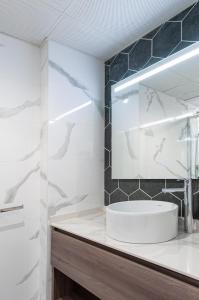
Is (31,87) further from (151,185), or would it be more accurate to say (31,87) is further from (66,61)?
(151,185)

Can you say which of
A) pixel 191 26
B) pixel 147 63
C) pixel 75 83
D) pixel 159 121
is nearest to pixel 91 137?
pixel 75 83

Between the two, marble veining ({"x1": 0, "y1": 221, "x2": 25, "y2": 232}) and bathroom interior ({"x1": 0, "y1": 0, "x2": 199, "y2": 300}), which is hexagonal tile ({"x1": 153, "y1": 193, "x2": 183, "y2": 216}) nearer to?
bathroom interior ({"x1": 0, "y1": 0, "x2": 199, "y2": 300})

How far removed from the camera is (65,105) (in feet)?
4.84

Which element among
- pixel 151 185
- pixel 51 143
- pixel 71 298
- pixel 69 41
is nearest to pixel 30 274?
pixel 71 298

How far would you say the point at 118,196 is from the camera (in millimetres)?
1549

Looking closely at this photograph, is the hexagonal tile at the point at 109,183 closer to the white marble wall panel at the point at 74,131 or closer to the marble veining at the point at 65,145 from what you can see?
the white marble wall panel at the point at 74,131

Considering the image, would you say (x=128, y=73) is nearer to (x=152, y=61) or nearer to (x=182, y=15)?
(x=152, y=61)

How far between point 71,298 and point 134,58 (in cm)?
160

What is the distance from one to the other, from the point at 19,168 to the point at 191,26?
4.18ft

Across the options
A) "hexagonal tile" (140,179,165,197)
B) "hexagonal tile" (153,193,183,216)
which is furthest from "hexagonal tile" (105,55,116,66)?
"hexagonal tile" (153,193,183,216)

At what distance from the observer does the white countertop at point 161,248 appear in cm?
73

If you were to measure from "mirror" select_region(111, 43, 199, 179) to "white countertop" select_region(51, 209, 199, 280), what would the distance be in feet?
1.21

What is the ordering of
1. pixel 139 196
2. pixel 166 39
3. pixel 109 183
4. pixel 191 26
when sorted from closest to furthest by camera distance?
1. pixel 191 26
2. pixel 166 39
3. pixel 139 196
4. pixel 109 183

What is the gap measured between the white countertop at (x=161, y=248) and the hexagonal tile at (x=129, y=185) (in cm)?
29
